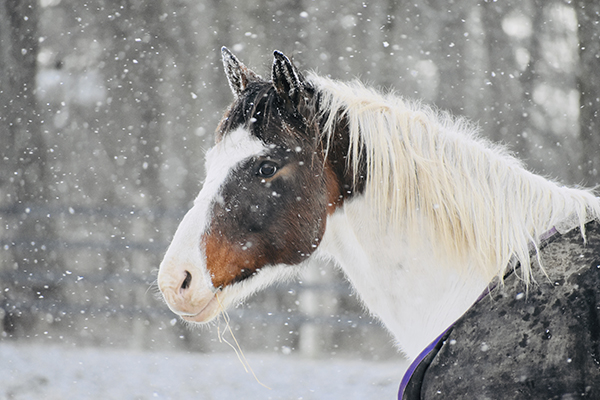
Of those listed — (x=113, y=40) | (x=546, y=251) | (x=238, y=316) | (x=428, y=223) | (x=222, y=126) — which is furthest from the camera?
(x=113, y=40)

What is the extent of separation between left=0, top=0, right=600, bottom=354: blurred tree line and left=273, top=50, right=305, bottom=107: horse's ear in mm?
3616

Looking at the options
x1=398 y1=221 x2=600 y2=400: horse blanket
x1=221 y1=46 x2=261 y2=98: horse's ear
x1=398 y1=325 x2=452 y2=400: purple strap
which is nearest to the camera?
x1=398 y1=221 x2=600 y2=400: horse blanket

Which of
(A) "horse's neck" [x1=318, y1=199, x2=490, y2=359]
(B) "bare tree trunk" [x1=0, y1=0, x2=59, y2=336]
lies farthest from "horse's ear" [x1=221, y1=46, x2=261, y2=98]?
(B) "bare tree trunk" [x1=0, y1=0, x2=59, y2=336]

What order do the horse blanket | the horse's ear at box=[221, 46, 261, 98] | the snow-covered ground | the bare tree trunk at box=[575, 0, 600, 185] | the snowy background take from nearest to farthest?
1. the horse blanket
2. the horse's ear at box=[221, 46, 261, 98]
3. the snow-covered ground
4. the bare tree trunk at box=[575, 0, 600, 185]
5. the snowy background

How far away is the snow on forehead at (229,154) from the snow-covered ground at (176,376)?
2341mm

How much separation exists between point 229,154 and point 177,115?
156 inches

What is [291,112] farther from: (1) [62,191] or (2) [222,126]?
(1) [62,191]

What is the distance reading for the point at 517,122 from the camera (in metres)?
4.75

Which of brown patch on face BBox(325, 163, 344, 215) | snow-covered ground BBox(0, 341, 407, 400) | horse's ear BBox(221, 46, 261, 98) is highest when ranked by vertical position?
horse's ear BBox(221, 46, 261, 98)

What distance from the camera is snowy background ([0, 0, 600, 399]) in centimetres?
464

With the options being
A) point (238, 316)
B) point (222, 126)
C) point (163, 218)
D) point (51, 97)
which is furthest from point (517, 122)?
point (51, 97)

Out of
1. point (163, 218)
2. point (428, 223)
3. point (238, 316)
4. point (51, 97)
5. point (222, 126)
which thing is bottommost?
point (238, 316)

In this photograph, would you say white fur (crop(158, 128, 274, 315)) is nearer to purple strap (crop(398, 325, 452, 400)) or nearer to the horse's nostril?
the horse's nostril

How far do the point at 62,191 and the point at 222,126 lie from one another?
14.8 feet
